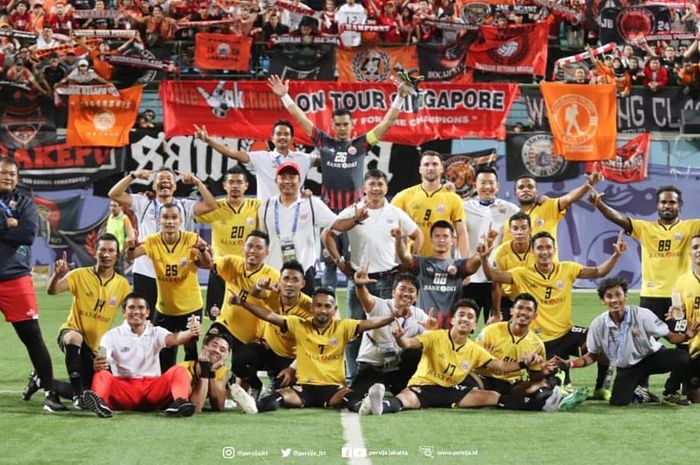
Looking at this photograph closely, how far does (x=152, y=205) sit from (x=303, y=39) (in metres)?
11.3

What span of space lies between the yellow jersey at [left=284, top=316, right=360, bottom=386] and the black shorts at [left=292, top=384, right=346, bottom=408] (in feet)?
0.13

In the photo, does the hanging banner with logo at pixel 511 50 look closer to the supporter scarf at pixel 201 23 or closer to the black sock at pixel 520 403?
the supporter scarf at pixel 201 23

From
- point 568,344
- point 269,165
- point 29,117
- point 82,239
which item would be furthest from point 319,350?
point 29,117

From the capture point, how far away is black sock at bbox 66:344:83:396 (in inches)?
398

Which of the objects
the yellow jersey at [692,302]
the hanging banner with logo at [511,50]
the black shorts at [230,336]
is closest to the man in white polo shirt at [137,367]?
A: the black shorts at [230,336]

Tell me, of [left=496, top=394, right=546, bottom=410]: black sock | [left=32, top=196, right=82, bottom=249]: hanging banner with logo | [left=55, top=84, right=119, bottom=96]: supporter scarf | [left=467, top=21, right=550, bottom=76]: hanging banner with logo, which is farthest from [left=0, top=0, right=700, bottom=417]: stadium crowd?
[left=467, top=21, right=550, bottom=76]: hanging banner with logo

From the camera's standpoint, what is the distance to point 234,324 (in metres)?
11.1

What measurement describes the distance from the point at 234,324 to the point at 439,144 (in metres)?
12.0

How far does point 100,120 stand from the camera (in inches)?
876

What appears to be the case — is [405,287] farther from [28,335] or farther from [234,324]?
[28,335]

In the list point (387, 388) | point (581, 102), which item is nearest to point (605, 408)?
point (387, 388)

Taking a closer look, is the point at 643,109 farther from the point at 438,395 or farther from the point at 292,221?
the point at 438,395

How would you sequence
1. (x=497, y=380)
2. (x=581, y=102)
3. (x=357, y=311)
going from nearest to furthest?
(x=497, y=380)
(x=357, y=311)
(x=581, y=102)

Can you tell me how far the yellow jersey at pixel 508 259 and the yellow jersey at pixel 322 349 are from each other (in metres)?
1.96
